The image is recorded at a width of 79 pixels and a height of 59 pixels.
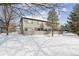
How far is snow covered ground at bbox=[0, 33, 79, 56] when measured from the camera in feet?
7.76

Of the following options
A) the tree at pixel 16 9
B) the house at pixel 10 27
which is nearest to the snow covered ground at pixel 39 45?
the house at pixel 10 27

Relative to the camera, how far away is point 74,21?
2330 mm

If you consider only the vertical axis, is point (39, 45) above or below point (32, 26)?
below

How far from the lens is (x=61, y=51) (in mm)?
2367

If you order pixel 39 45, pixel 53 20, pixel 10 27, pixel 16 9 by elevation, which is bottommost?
pixel 39 45

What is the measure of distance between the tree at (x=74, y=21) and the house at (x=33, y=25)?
13.4 inches

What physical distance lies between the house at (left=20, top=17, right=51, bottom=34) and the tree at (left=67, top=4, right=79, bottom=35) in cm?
34

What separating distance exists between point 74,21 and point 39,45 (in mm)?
658

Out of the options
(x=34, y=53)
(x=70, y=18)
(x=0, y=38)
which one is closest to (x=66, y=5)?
(x=70, y=18)

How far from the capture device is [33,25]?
7.86ft

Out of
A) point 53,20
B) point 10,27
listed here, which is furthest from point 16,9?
point 53,20

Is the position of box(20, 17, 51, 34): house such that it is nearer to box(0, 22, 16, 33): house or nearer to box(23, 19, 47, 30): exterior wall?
box(23, 19, 47, 30): exterior wall

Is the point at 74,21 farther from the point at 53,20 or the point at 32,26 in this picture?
the point at 32,26

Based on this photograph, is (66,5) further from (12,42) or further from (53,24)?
(12,42)
